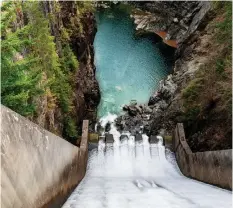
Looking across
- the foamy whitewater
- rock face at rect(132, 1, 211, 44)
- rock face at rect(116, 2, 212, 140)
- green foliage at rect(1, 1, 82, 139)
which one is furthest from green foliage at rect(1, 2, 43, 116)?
rock face at rect(132, 1, 211, 44)

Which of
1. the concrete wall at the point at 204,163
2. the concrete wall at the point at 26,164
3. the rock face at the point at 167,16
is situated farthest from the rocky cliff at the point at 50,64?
the rock face at the point at 167,16

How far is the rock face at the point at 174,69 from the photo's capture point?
2201 centimetres

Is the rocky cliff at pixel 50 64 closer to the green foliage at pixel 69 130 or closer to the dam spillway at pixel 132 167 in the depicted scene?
the green foliage at pixel 69 130

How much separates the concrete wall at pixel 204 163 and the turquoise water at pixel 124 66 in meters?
12.4

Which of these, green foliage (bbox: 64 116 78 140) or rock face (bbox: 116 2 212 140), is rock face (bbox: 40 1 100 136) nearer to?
green foliage (bbox: 64 116 78 140)

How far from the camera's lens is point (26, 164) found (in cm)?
540

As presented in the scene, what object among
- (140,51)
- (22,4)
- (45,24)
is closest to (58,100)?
(45,24)

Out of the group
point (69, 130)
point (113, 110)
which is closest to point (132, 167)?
point (69, 130)

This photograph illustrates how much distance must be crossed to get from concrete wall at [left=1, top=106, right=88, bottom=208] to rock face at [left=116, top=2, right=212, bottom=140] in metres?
14.3

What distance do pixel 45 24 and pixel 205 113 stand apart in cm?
959

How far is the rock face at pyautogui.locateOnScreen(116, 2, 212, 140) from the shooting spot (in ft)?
72.2

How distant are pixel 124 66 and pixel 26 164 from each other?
31165 millimetres

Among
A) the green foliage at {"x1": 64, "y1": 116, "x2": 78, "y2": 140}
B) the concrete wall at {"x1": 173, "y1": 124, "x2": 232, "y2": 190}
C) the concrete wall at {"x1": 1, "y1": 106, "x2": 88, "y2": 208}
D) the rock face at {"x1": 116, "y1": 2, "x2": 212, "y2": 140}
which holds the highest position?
the rock face at {"x1": 116, "y1": 2, "x2": 212, "y2": 140}

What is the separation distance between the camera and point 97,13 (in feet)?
155
